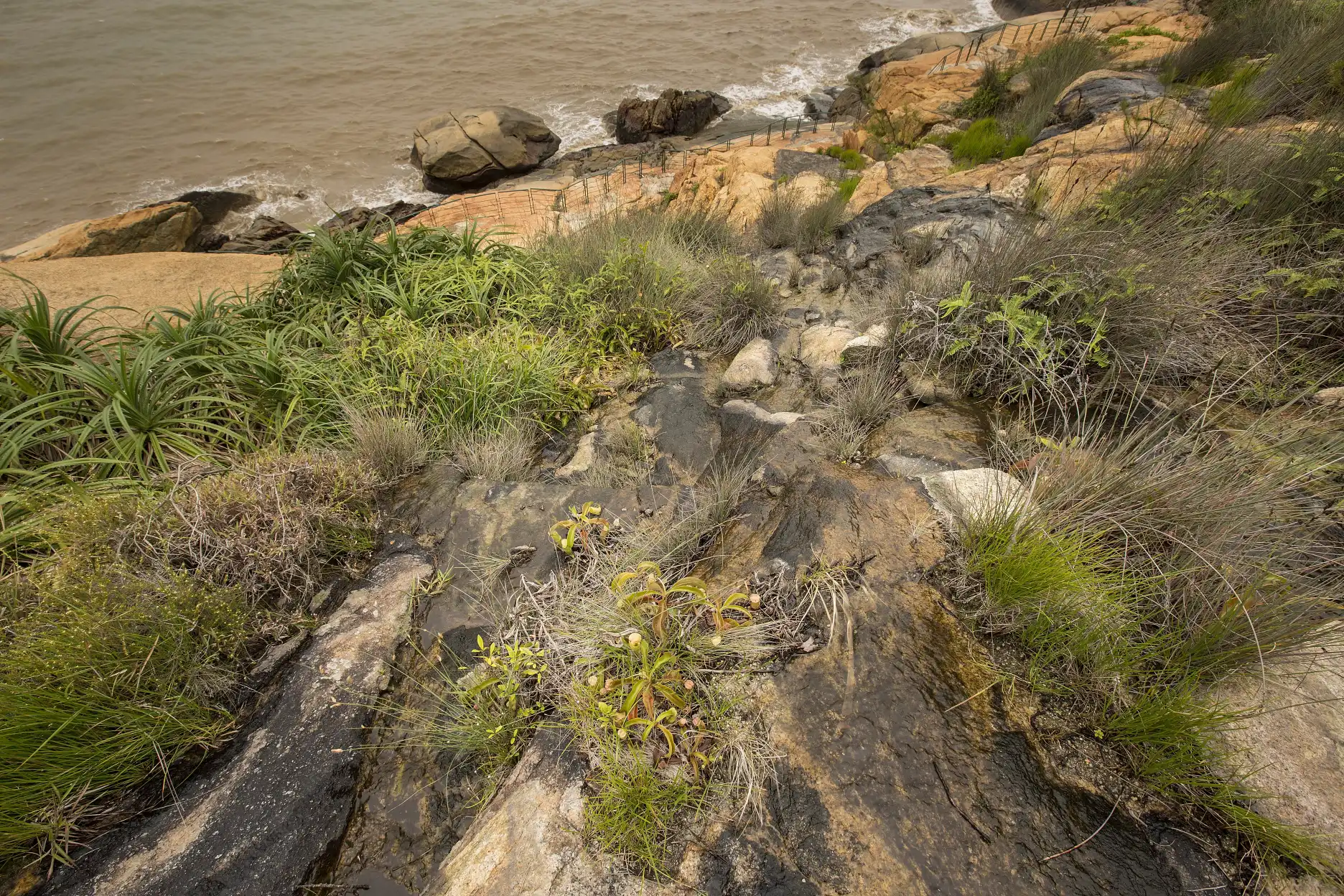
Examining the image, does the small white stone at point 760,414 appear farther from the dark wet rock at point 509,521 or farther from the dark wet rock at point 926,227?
the dark wet rock at point 926,227

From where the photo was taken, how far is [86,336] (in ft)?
12.3

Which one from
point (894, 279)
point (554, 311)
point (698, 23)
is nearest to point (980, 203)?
point (894, 279)

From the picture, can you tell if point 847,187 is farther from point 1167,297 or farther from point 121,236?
point 121,236

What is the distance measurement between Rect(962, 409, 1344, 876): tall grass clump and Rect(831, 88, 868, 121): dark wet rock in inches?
510

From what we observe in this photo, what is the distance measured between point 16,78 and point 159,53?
284 centimetres

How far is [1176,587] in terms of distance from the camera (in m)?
1.80

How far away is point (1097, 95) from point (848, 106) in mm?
7636

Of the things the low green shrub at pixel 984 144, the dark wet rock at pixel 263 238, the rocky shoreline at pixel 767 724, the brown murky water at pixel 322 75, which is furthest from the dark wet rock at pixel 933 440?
the brown murky water at pixel 322 75

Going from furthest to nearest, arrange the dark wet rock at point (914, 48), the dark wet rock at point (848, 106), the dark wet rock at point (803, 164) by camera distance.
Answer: the dark wet rock at point (914, 48)
the dark wet rock at point (848, 106)
the dark wet rock at point (803, 164)

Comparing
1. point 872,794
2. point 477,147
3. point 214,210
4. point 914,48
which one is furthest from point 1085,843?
point 914,48

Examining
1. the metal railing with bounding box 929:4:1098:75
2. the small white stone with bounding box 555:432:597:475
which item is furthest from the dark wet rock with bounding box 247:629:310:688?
the metal railing with bounding box 929:4:1098:75

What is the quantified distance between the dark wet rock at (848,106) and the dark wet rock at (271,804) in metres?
14.1

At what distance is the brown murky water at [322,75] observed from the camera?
1099 centimetres

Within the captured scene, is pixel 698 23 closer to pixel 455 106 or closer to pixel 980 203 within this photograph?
pixel 455 106
